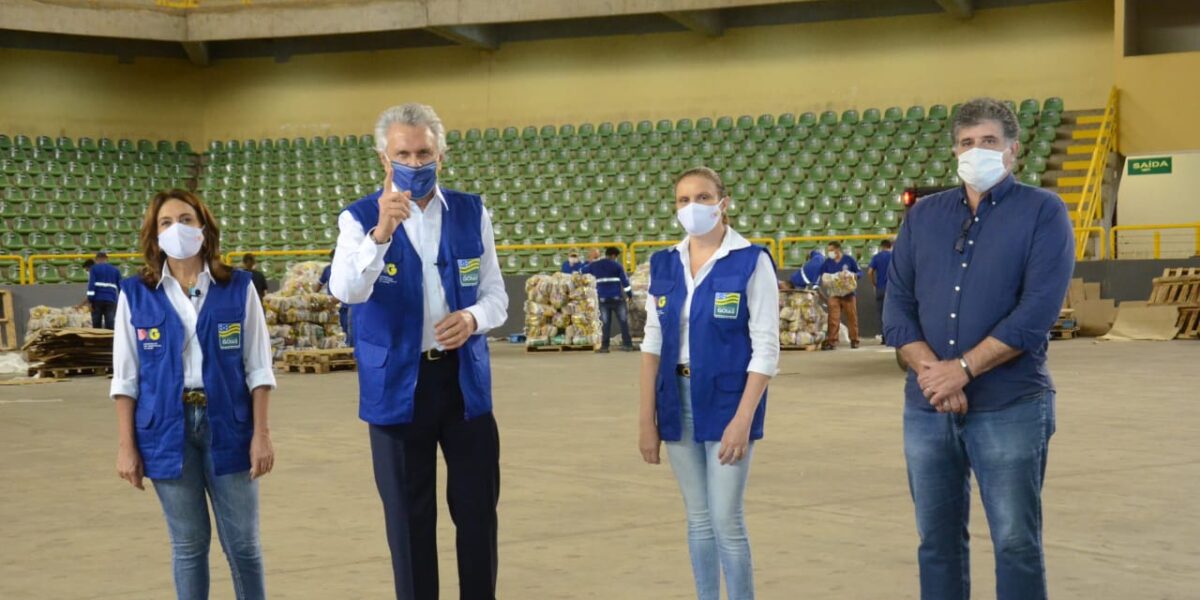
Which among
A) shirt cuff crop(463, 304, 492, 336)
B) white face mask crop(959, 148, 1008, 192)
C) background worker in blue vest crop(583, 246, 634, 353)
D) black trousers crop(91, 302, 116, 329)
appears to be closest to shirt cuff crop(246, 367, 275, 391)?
shirt cuff crop(463, 304, 492, 336)

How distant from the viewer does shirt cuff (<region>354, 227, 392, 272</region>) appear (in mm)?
4371

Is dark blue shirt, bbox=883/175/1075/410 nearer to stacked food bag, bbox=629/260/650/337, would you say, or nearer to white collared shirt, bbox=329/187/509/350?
white collared shirt, bbox=329/187/509/350

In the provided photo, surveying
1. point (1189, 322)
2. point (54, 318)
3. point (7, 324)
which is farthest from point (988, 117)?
point (7, 324)

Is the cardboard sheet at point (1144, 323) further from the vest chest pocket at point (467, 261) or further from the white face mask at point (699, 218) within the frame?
the vest chest pocket at point (467, 261)

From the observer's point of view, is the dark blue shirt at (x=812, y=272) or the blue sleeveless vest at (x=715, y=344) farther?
the dark blue shirt at (x=812, y=272)

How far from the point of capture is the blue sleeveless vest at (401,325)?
4.52 m

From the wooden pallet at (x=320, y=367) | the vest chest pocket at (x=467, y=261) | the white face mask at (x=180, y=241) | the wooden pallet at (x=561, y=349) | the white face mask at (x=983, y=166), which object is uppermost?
the white face mask at (x=983, y=166)

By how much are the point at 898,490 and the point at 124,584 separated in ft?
14.4

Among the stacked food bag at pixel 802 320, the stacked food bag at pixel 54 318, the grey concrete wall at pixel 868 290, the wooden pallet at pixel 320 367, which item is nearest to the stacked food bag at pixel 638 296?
the grey concrete wall at pixel 868 290

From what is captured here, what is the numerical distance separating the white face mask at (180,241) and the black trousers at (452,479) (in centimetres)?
87

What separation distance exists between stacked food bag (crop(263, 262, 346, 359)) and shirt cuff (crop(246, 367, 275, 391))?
53.1 feet

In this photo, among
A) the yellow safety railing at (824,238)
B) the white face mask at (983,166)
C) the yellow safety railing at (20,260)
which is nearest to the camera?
the white face mask at (983,166)

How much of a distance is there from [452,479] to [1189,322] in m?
20.8

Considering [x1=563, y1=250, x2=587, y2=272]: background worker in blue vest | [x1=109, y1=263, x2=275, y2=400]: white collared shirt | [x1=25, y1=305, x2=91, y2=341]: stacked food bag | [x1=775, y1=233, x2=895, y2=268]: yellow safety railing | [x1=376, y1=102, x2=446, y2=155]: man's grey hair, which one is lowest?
[x1=25, y1=305, x2=91, y2=341]: stacked food bag
